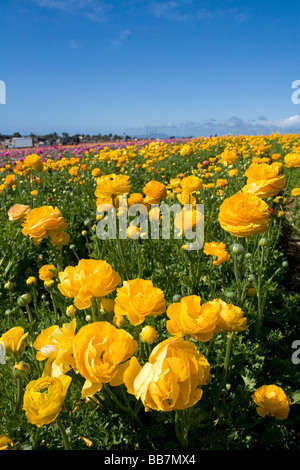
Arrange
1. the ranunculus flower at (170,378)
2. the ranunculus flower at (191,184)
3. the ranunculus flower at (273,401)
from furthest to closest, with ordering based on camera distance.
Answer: the ranunculus flower at (191,184) < the ranunculus flower at (273,401) < the ranunculus flower at (170,378)

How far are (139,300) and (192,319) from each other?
Answer: 15cm

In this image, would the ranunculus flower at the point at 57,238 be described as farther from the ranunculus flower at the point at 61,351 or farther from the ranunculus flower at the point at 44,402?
the ranunculus flower at the point at 44,402

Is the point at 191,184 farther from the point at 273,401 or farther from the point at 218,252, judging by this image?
the point at 273,401

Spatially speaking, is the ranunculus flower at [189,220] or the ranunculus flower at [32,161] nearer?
the ranunculus flower at [189,220]

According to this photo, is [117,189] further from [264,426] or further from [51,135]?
[51,135]

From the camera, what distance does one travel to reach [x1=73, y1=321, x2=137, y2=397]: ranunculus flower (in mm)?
707

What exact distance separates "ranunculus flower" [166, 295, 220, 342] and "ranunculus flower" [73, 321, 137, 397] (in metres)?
0.12

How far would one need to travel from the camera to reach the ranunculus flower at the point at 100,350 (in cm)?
71

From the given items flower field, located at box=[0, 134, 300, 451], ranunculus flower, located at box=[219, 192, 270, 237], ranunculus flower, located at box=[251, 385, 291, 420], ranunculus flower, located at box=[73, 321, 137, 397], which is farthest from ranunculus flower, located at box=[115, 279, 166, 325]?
ranunculus flower, located at box=[251, 385, 291, 420]

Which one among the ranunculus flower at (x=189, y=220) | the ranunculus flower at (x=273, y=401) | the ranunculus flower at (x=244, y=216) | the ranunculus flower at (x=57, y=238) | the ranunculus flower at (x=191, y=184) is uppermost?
the ranunculus flower at (x=191, y=184)

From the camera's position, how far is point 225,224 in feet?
3.94

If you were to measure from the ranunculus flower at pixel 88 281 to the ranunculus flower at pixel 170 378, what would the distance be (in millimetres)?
285

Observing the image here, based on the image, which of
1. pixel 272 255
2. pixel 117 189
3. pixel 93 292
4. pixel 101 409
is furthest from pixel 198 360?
pixel 272 255

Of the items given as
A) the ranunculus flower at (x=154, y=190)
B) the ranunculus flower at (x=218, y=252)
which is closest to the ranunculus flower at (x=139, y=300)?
the ranunculus flower at (x=218, y=252)
